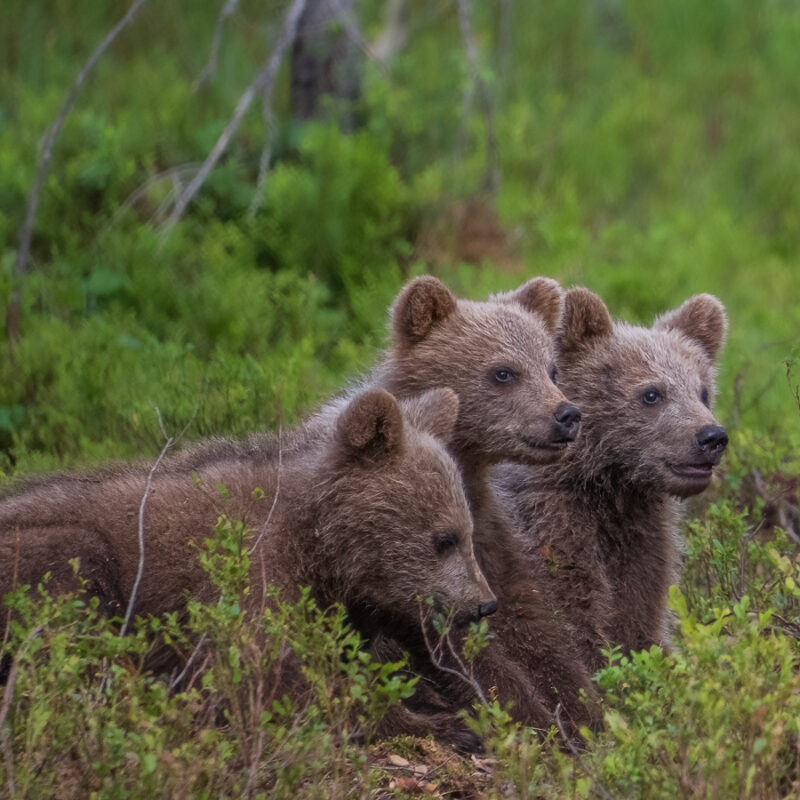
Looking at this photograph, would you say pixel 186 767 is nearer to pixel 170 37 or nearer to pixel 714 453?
pixel 714 453

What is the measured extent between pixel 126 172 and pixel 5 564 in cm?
609

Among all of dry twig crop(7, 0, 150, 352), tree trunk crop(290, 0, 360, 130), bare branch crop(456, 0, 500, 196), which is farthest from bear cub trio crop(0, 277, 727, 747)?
tree trunk crop(290, 0, 360, 130)

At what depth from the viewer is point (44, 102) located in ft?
37.0

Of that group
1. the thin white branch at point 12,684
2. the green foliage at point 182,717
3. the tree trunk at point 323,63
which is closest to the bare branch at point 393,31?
the tree trunk at point 323,63

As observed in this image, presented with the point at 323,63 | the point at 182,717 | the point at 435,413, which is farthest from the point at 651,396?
the point at 323,63

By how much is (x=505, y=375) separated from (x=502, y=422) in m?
0.22

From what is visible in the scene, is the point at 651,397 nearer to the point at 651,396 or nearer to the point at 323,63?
the point at 651,396

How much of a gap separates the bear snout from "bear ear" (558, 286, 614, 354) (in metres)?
0.68

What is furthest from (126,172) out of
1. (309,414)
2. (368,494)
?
(368,494)

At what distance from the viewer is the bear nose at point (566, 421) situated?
18.2ft

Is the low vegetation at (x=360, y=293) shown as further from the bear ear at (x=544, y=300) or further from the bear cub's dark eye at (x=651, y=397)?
the bear ear at (x=544, y=300)

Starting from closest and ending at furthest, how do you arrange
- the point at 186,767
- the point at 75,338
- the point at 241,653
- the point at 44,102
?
the point at 186,767 → the point at 241,653 → the point at 75,338 → the point at 44,102

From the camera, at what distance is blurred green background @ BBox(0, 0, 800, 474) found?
790cm

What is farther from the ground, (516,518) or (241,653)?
(241,653)
